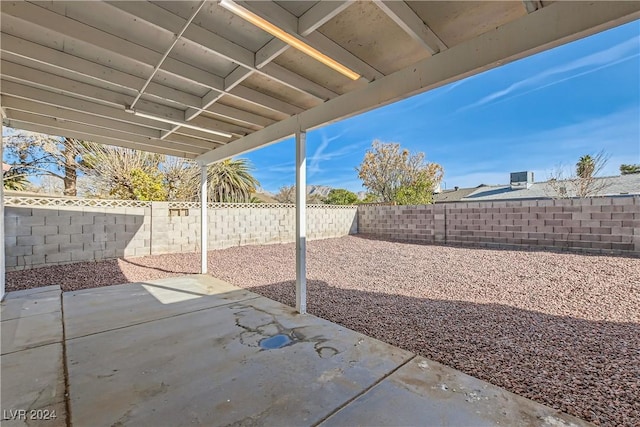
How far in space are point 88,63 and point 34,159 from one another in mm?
10723

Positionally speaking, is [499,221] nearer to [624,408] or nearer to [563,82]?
[624,408]

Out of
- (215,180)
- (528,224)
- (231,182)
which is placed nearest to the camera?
(528,224)

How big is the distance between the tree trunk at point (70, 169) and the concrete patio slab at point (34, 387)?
10133mm

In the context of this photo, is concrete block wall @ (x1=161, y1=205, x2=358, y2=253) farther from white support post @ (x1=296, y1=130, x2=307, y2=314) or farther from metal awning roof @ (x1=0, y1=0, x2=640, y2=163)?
white support post @ (x1=296, y1=130, x2=307, y2=314)

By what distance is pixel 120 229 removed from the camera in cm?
623

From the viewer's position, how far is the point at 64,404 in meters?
1.66

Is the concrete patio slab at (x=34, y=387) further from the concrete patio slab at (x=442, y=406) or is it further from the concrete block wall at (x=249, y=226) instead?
the concrete block wall at (x=249, y=226)

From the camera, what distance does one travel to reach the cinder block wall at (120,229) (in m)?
5.09

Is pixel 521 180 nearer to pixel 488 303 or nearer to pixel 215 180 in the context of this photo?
pixel 488 303

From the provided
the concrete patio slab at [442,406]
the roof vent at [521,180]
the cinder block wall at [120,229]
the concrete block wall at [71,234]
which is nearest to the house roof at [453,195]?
the roof vent at [521,180]

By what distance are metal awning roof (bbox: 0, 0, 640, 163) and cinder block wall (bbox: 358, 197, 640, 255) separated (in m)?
6.86

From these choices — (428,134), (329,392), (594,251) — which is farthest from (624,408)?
(428,134)

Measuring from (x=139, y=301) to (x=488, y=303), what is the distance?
4.57m

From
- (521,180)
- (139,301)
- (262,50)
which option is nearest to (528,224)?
(262,50)
